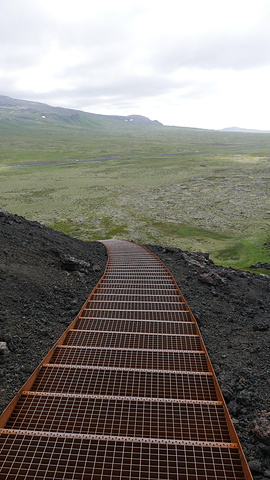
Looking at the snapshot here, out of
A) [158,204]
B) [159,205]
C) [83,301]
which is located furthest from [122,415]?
[158,204]

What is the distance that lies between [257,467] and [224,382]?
2.58 metres

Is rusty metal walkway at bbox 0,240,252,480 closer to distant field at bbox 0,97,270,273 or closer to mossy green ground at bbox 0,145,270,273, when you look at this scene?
mossy green ground at bbox 0,145,270,273

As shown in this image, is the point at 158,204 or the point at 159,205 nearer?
the point at 159,205

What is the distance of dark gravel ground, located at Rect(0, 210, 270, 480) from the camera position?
23.1 ft

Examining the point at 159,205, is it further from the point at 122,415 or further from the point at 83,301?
the point at 122,415

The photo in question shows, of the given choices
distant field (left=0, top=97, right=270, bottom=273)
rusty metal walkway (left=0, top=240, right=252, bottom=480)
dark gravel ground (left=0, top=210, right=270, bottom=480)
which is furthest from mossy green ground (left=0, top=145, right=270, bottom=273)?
rusty metal walkway (left=0, top=240, right=252, bottom=480)

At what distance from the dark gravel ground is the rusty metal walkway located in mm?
1052

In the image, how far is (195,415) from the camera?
5441mm

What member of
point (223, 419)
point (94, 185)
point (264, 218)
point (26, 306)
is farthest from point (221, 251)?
point (94, 185)

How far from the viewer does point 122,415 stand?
5426 mm

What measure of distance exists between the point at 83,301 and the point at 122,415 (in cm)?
798

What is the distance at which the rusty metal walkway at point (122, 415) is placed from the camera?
4.38m

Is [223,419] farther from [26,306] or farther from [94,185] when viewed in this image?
[94,185]

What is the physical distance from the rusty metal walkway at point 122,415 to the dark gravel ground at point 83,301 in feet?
3.45
